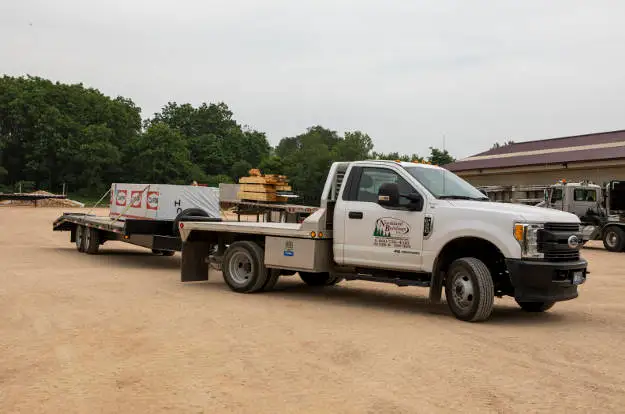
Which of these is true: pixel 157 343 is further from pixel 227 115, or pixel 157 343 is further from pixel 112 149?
pixel 227 115

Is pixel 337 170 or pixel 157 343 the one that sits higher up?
pixel 337 170

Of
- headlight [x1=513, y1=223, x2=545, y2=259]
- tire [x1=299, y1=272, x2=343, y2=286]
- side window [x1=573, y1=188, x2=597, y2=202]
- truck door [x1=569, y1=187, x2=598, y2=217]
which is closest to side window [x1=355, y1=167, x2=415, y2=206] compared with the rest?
headlight [x1=513, y1=223, x2=545, y2=259]

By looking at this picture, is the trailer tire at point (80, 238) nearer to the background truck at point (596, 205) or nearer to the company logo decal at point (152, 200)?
the company logo decal at point (152, 200)

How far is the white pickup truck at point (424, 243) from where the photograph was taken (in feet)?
27.9

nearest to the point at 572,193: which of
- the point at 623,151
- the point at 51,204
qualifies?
the point at 623,151

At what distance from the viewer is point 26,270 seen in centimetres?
1336

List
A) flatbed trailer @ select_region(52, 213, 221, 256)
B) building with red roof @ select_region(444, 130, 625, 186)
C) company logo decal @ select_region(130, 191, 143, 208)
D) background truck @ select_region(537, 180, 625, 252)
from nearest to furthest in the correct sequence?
flatbed trailer @ select_region(52, 213, 221, 256) → company logo decal @ select_region(130, 191, 143, 208) → background truck @ select_region(537, 180, 625, 252) → building with red roof @ select_region(444, 130, 625, 186)

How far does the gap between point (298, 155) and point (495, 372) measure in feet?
232

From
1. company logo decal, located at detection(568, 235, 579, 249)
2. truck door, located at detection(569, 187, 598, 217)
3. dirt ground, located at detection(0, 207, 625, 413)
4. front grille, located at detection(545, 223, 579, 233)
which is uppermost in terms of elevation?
truck door, located at detection(569, 187, 598, 217)

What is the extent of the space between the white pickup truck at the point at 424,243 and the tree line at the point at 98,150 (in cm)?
5423

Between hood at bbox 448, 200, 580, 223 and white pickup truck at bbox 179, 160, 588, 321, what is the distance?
0.05ft

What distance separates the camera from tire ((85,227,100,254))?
17.0 m

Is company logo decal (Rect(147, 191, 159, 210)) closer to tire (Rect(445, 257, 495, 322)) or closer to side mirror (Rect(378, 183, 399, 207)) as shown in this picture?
side mirror (Rect(378, 183, 399, 207))

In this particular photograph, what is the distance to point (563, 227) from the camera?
872 cm
